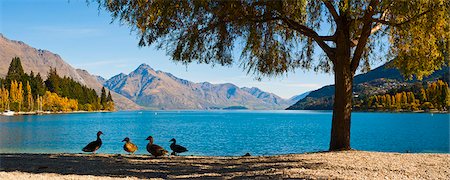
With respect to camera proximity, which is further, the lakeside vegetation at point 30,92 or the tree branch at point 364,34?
the lakeside vegetation at point 30,92

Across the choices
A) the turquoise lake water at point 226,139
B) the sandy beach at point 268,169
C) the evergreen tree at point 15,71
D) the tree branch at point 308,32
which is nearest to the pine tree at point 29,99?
the evergreen tree at point 15,71

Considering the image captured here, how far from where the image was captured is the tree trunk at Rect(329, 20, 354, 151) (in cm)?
1716

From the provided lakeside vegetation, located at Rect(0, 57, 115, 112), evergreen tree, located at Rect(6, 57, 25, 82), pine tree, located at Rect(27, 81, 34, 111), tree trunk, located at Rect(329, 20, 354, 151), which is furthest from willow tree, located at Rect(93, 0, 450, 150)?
evergreen tree, located at Rect(6, 57, 25, 82)

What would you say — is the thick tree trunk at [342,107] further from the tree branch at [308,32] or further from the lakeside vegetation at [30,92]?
the lakeside vegetation at [30,92]

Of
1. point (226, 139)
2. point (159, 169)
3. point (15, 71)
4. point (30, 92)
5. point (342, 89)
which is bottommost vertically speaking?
point (226, 139)

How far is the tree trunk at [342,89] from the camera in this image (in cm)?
1716

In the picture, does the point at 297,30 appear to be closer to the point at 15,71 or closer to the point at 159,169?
the point at 159,169

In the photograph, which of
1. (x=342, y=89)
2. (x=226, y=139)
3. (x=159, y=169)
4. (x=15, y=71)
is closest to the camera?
(x=159, y=169)

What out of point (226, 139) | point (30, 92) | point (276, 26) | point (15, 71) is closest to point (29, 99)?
point (30, 92)

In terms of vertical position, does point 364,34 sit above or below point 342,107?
above

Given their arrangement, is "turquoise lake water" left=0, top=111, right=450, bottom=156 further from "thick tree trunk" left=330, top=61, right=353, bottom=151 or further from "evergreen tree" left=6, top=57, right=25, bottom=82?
"evergreen tree" left=6, top=57, right=25, bottom=82

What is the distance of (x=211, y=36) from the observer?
1695cm

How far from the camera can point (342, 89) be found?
1716 centimetres

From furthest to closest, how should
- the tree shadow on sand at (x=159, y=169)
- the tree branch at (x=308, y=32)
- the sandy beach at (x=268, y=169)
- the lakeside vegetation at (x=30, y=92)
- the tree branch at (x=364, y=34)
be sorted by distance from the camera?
the lakeside vegetation at (x=30, y=92) → the tree branch at (x=308, y=32) → the tree branch at (x=364, y=34) → the tree shadow on sand at (x=159, y=169) → the sandy beach at (x=268, y=169)
